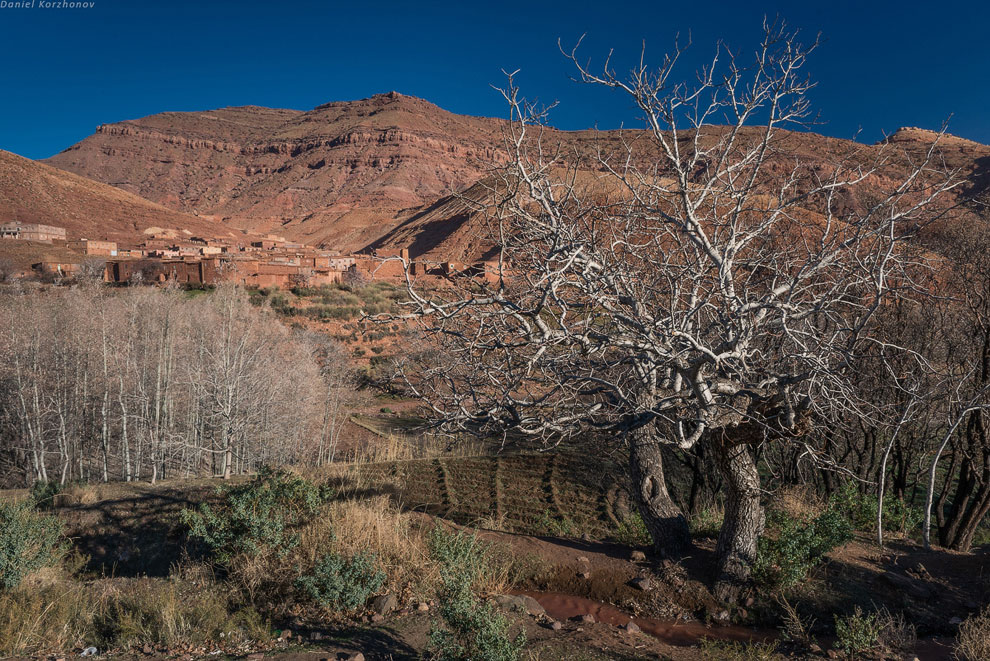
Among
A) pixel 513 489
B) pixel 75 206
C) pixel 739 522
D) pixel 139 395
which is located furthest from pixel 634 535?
pixel 75 206

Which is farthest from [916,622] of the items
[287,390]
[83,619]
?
[287,390]

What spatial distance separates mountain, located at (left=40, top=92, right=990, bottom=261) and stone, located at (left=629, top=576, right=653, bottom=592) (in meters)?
72.2

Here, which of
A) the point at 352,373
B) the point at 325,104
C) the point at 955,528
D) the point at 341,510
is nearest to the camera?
the point at 341,510

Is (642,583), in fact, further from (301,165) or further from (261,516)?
(301,165)

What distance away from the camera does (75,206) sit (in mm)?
56781

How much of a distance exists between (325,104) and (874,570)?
168 meters

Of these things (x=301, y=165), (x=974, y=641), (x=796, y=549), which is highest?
(x=301, y=165)

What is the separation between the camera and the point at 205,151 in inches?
4820

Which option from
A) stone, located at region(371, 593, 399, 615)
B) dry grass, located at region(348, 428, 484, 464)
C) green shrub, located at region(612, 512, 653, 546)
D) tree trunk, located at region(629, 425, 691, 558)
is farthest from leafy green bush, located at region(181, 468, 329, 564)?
dry grass, located at region(348, 428, 484, 464)

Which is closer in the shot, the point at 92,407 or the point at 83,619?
the point at 83,619

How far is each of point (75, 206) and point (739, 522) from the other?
224ft

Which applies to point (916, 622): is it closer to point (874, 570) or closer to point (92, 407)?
point (874, 570)

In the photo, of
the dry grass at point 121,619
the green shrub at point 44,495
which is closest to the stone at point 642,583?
the dry grass at point 121,619

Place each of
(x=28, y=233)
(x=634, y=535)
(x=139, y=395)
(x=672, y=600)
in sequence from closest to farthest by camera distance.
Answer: (x=672, y=600) < (x=634, y=535) < (x=139, y=395) < (x=28, y=233)
